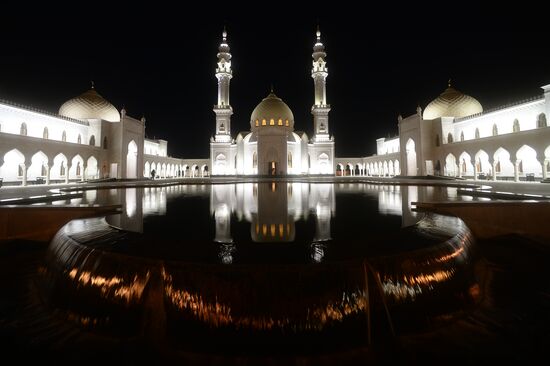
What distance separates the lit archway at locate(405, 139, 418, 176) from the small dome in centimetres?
2265

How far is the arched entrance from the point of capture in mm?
23859

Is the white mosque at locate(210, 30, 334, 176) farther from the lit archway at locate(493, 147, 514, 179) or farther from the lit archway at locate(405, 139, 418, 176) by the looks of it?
the lit archway at locate(493, 147, 514, 179)

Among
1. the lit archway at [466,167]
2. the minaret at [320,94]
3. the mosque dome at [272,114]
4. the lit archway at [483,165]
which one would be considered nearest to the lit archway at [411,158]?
the lit archway at [466,167]

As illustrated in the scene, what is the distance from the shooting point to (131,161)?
24.5 metres

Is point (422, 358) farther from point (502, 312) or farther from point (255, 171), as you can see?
point (255, 171)

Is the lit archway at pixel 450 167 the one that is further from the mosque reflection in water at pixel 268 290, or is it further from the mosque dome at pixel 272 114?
the mosque reflection in water at pixel 268 290

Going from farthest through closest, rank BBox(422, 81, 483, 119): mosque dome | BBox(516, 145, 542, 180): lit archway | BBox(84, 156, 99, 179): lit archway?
1. BBox(422, 81, 483, 119): mosque dome
2. BBox(84, 156, 99, 179): lit archway
3. BBox(516, 145, 542, 180): lit archway

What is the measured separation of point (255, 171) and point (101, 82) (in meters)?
17.7

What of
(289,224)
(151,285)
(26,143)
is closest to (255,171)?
(26,143)

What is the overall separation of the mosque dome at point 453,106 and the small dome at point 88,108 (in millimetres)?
24096

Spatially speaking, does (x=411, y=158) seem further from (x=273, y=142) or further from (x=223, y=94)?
(x=223, y=94)

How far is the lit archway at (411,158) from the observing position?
957 inches

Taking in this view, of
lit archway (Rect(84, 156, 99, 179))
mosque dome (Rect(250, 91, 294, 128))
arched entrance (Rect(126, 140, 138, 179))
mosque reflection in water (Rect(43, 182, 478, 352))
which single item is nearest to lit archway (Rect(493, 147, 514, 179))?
mosque dome (Rect(250, 91, 294, 128))

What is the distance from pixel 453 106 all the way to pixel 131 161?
25062 mm
